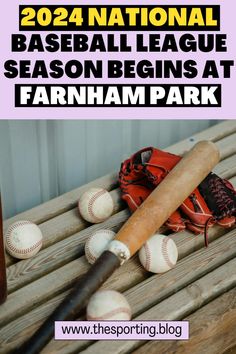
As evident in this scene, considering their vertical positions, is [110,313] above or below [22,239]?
below

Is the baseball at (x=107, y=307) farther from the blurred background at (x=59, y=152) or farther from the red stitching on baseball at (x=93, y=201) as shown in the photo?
the blurred background at (x=59, y=152)

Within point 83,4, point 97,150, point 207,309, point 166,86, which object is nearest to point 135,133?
point 97,150

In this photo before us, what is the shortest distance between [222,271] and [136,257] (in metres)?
0.30

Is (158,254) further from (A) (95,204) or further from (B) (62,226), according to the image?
(B) (62,226)

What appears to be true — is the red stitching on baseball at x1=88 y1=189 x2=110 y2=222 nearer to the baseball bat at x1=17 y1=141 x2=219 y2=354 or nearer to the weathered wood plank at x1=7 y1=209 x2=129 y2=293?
the weathered wood plank at x1=7 y1=209 x2=129 y2=293

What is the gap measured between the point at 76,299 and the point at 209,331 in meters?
0.45

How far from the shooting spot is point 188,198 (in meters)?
2.52

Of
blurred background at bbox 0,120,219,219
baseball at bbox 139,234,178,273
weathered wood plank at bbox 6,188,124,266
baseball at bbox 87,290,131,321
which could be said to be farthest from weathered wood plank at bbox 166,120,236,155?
baseball at bbox 87,290,131,321

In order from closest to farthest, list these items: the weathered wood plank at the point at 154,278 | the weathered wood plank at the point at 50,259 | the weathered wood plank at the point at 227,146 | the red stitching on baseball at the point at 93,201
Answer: the weathered wood plank at the point at 154,278, the weathered wood plank at the point at 50,259, the red stitching on baseball at the point at 93,201, the weathered wood plank at the point at 227,146

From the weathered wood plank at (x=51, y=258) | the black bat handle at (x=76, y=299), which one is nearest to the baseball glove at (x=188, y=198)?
the weathered wood plank at (x=51, y=258)

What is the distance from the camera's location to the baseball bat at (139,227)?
211 cm

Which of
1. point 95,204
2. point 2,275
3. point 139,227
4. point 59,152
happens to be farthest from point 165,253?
point 59,152

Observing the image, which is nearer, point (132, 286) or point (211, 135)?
point (132, 286)

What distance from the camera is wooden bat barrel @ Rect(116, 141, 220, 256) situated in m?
2.28
